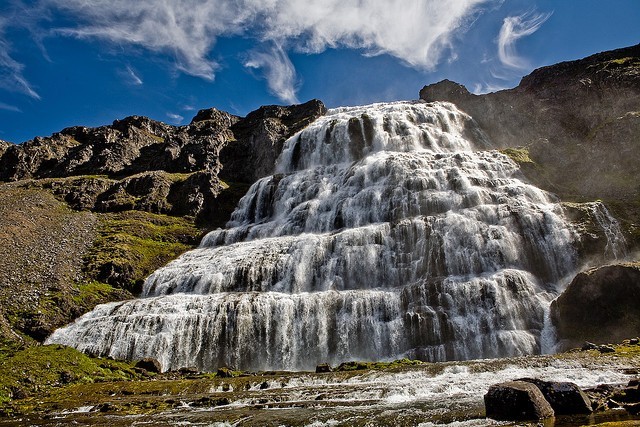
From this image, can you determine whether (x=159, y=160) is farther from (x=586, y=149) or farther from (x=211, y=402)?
(x=211, y=402)

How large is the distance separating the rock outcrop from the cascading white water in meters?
2.41

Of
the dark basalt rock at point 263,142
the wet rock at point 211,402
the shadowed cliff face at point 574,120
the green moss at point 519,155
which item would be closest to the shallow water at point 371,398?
the wet rock at point 211,402

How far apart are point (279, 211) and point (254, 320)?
101ft

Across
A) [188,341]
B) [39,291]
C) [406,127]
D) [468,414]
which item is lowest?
[468,414]

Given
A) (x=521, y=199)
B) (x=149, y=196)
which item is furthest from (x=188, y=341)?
(x=149, y=196)

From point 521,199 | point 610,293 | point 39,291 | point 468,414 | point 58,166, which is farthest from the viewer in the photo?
point 58,166

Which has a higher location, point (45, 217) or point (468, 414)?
point (45, 217)

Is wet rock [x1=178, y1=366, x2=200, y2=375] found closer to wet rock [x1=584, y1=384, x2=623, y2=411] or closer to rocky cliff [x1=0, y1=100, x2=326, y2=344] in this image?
rocky cliff [x1=0, y1=100, x2=326, y2=344]

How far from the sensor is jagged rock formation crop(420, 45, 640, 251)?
54969 mm

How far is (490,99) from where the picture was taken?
87.2m

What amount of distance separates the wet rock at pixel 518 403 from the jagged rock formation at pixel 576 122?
3740 cm

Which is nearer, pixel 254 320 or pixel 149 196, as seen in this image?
pixel 254 320

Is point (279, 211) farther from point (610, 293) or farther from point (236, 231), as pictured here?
point (610, 293)

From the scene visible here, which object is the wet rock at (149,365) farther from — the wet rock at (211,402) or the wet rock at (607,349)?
the wet rock at (607,349)
